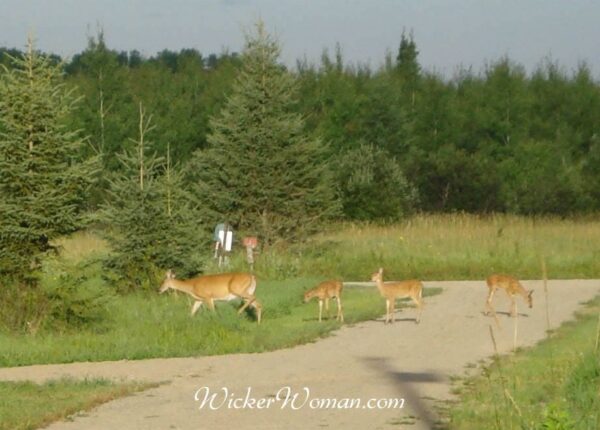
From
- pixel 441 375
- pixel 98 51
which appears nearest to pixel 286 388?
pixel 441 375

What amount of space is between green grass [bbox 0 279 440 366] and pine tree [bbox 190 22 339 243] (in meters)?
11.5

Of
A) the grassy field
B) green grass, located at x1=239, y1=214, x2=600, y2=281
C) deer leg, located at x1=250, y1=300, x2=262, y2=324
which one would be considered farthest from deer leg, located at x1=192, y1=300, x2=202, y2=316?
green grass, located at x1=239, y1=214, x2=600, y2=281

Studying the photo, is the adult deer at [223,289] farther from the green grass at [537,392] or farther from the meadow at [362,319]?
the green grass at [537,392]

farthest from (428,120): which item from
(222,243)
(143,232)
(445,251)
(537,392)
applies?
(537,392)

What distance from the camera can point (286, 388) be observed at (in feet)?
43.8

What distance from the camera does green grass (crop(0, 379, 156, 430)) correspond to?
11375 millimetres

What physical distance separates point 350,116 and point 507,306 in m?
36.7

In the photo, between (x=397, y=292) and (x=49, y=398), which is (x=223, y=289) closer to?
(x=397, y=292)

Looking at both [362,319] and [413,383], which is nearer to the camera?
[413,383]

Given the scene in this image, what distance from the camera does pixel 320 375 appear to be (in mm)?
14305

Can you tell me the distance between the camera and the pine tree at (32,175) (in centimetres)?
1891

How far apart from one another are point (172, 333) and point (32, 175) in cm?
357

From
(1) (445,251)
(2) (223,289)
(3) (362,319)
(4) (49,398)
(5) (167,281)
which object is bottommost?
(4) (49,398)

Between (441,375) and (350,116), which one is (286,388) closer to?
(441,375)
